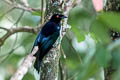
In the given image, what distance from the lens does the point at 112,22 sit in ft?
2.03

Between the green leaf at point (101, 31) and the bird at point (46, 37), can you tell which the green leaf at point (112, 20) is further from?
the bird at point (46, 37)

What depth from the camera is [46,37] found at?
350 cm

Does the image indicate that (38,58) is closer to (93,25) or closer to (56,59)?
(56,59)

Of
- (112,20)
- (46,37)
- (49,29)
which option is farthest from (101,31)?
(49,29)

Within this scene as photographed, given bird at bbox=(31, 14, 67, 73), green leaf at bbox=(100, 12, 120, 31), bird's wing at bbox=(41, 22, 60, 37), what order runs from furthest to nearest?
bird's wing at bbox=(41, 22, 60, 37)
bird at bbox=(31, 14, 67, 73)
green leaf at bbox=(100, 12, 120, 31)

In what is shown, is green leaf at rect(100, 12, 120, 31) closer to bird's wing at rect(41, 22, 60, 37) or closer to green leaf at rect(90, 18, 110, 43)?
green leaf at rect(90, 18, 110, 43)

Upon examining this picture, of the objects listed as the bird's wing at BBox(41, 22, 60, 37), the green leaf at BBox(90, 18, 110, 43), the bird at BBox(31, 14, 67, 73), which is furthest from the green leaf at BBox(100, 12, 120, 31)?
the bird's wing at BBox(41, 22, 60, 37)

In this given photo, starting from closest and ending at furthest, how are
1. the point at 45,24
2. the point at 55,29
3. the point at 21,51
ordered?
the point at 45,24, the point at 55,29, the point at 21,51

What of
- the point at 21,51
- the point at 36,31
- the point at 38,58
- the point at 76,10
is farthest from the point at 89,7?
the point at 38,58

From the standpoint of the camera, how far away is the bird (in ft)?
9.45

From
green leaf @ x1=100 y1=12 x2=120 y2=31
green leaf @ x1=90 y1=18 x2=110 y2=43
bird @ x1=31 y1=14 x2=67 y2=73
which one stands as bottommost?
bird @ x1=31 y1=14 x2=67 y2=73

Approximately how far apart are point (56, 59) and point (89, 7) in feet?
4.61

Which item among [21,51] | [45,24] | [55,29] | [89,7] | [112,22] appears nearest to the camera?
[112,22]

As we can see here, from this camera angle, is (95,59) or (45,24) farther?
(45,24)
